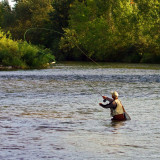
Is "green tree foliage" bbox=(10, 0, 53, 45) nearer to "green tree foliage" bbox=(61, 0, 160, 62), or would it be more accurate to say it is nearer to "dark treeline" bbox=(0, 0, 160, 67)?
"dark treeline" bbox=(0, 0, 160, 67)

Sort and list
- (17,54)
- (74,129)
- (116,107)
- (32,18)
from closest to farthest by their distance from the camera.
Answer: (74,129) < (116,107) < (17,54) < (32,18)

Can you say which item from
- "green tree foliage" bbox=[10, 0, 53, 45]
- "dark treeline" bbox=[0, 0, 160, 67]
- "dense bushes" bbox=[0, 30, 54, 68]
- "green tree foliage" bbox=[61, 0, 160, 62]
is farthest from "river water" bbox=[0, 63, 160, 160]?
"green tree foliage" bbox=[10, 0, 53, 45]

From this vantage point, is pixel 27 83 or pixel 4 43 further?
pixel 4 43

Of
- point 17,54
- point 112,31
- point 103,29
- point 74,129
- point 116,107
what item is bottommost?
point 74,129

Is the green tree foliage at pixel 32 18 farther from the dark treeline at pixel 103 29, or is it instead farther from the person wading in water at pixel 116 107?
the person wading in water at pixel 116 107

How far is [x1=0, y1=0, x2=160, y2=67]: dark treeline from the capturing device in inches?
3061

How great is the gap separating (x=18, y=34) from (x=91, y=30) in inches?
1013

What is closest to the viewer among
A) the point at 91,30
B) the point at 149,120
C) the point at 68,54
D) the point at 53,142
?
the point at 53,142

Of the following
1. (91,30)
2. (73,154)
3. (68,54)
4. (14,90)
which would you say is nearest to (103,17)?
(91,30)

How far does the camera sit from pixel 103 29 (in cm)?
8950

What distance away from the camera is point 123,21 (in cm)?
8350

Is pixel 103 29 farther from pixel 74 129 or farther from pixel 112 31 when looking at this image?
pixel 74 129

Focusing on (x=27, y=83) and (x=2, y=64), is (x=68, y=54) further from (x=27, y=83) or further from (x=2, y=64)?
(x=27, y=83)

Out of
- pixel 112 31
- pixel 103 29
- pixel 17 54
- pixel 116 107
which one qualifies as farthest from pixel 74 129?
pixel 112 31
